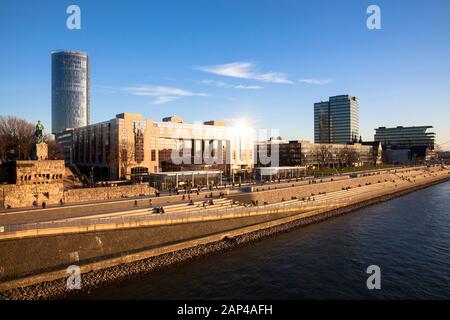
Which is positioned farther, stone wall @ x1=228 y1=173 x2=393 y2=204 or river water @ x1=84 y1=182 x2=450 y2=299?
stone wall @ x1=228 y1=173 x2=393 y2=204

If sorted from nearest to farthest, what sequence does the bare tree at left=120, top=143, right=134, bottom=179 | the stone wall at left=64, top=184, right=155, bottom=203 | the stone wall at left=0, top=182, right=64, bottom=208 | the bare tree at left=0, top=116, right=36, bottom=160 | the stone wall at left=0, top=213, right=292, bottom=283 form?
the stone wall at left=0, top=213, right=292, bottom=283, the stone wall at left=0, top=182, right=64, bottom=208, the stone wall at left=64, top=184, right=155, bottom=203, the bare tree at left=0, top=116, right=36, bottom=160, the bare tree at left=120, top=143, right=134, bottom=179

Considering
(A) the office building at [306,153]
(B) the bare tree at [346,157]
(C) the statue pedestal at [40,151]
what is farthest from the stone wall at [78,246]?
(B) the bare tree at [346,157]

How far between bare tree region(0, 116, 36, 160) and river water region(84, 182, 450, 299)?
44616 millimetres

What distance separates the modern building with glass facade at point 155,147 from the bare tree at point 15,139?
16.3 meters

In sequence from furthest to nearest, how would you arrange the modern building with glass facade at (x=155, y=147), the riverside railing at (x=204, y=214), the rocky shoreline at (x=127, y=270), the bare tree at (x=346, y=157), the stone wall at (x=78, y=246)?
the bare tree at (x=346, y=157)
the modern building with glass facade at (x=155, y=147)
the riverside railing at (x=204, y=214)
the stone wall at (x=78, y=246)
the rocky shoreline at (x=127, y=270)

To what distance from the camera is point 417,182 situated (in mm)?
109000

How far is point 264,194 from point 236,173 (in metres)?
33.0

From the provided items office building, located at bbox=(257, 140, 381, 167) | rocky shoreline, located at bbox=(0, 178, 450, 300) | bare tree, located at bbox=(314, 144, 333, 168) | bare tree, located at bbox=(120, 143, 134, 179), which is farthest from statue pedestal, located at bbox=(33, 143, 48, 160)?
bare tree, located at bbox=(314, 144, 333, 168)

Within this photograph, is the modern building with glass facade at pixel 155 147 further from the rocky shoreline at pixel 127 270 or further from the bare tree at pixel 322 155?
the bare tree at pixel 322 155

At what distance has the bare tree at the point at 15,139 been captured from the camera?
6081cm

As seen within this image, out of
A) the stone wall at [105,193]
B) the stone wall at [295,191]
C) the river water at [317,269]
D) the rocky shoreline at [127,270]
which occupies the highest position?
the stone wall at [105,193]

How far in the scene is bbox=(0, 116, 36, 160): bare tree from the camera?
6081cm

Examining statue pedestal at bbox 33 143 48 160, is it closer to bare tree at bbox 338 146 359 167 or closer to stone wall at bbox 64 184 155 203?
stone wall at bbox 64 184 155 203
